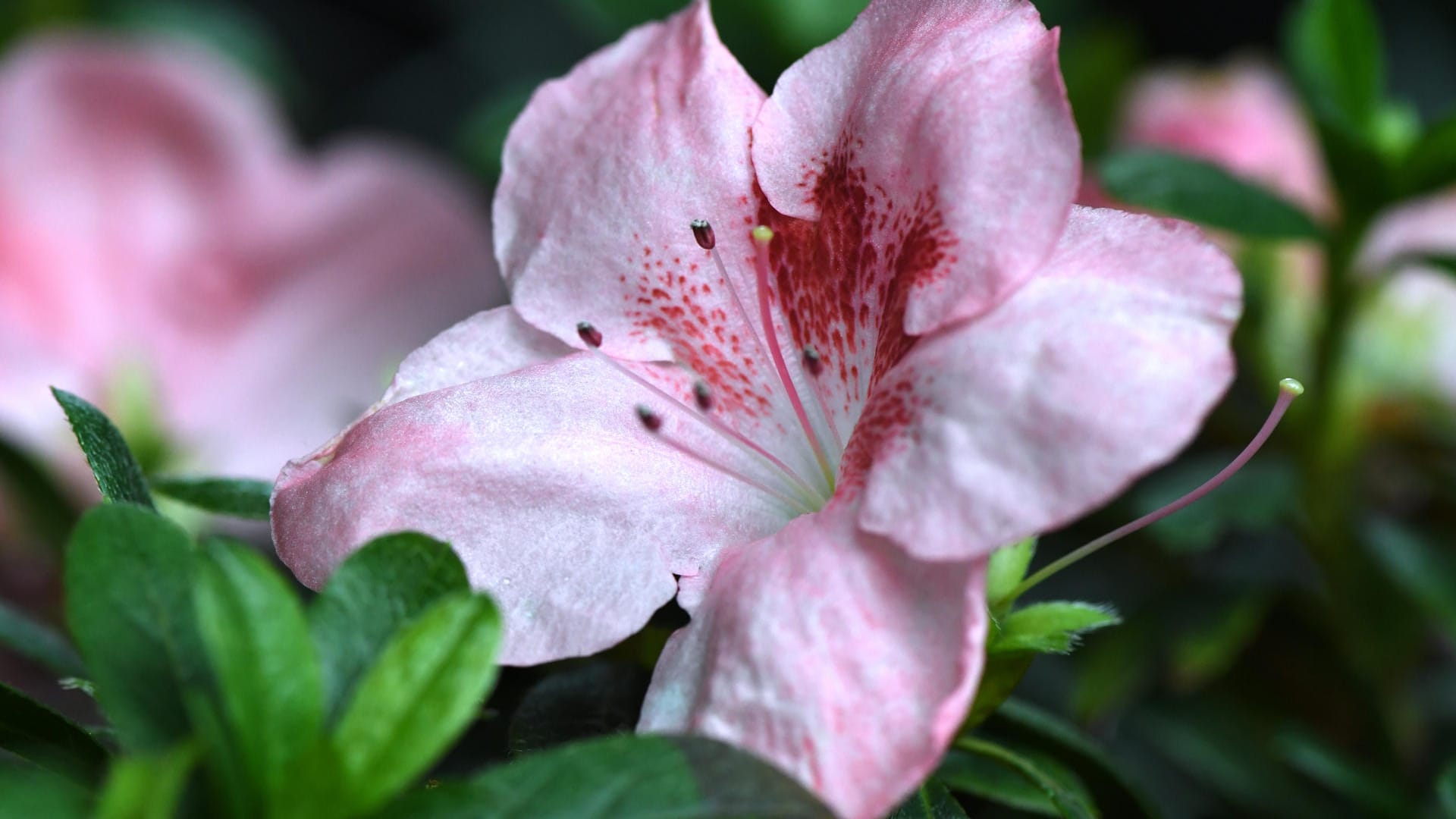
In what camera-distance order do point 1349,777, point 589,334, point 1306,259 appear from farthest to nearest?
1. point 1306,259
2. point 1349,777
3. point 589,334

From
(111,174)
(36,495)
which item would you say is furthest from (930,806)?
(111,174)

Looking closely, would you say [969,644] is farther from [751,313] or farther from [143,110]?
[143,110]

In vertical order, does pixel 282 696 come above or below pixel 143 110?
below

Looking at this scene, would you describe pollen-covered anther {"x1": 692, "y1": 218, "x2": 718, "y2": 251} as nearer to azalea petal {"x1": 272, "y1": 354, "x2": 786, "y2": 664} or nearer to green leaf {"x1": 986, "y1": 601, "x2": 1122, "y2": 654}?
azalea petal {"x1": 272, "y1": 354, "x2": 786, "y2": 664}

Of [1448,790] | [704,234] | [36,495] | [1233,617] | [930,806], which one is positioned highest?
[704,234]

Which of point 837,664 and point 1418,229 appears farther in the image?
point 1418,229

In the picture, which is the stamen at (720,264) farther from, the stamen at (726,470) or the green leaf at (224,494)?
the green leaf at (224,494)

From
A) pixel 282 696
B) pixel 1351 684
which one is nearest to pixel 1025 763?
pixel 282 696

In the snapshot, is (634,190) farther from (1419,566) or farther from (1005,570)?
(1419,566)

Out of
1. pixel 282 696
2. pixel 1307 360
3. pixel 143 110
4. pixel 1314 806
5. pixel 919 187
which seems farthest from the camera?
pixel 143 110
